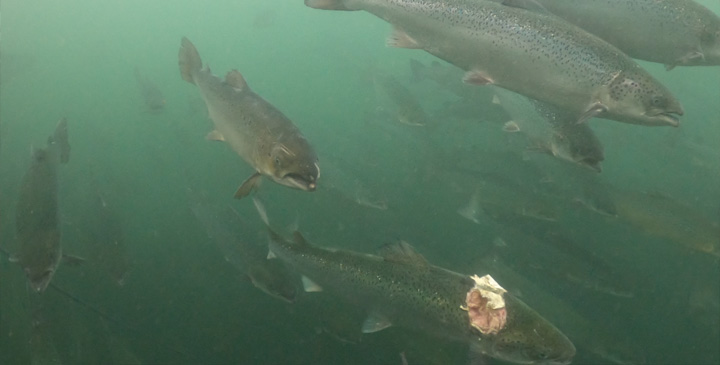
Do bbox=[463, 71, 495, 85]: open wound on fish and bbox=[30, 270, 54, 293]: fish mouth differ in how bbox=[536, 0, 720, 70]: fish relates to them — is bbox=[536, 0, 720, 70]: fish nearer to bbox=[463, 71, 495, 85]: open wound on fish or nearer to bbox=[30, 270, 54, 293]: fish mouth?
bbox=[463, 71, 495, 85]: open wound on fish

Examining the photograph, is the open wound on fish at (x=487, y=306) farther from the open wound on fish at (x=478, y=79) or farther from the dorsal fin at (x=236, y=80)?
the dorsal fin at (x=236, y=80)

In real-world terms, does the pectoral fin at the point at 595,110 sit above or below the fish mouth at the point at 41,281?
above

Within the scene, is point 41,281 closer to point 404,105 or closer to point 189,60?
point 189,60

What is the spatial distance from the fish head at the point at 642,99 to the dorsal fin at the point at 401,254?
1.88m

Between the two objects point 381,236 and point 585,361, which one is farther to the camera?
point 381,236

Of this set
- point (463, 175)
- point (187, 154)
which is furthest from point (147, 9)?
point (463, 175)

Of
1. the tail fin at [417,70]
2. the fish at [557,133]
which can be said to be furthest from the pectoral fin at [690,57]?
the tail fin at [417,70]

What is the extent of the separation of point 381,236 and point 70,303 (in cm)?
401

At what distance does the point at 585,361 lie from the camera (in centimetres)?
439

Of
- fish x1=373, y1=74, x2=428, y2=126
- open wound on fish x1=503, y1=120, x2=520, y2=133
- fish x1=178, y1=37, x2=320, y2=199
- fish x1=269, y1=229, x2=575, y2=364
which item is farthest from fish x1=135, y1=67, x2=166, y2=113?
open wound on fish x1=503, y1=120, x2=520, y2=133

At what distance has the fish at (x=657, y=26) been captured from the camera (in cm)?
399

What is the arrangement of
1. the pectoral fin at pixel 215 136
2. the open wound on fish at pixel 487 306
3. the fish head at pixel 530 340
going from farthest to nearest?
the pectoral fin at pixel 215 136, the fish head at pixel 530 340, the open wound on fish at pixel 487 306

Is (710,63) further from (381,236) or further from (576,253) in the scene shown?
(381,236)

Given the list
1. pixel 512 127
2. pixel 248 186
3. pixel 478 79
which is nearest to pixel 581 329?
pixel 512 127
